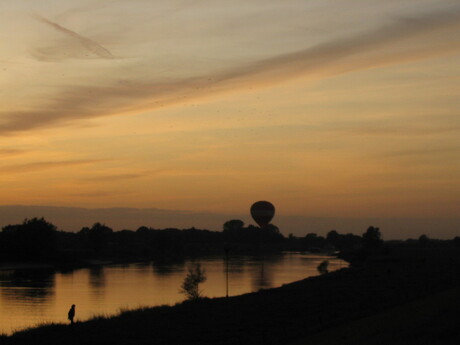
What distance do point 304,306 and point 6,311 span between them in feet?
73.2

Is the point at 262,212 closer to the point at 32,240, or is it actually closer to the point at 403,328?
the point at 32,240

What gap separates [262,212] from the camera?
122 m

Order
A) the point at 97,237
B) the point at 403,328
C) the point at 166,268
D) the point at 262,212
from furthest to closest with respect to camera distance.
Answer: the point at 97,237, the point at 262,212, the point at 166,268, the point at 403,328

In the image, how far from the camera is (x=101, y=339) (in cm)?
2494

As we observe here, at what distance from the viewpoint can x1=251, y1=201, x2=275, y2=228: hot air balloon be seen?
400 ft

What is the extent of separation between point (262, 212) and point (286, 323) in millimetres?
95212

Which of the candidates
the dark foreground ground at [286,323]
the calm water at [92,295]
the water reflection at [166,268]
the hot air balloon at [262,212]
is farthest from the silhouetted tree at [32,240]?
the dark foreground ground at [286,323]

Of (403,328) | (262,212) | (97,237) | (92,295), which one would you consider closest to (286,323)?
(403,328)

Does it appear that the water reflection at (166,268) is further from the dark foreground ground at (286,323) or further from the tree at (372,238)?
the dark foreground ground at (286,323)

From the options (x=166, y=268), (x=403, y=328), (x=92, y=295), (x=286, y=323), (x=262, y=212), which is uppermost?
(x=262, y=212)

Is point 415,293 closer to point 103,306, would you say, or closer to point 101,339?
point 101,339

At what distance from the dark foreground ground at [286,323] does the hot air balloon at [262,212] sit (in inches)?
3282

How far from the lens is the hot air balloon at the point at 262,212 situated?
121875 millimetres

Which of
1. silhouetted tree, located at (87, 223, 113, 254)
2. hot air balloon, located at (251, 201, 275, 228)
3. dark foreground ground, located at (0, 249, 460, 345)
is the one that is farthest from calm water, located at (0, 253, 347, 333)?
silhouetted tree, located at (87, 223, 113, 254)
